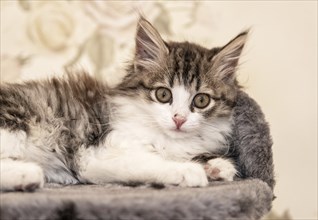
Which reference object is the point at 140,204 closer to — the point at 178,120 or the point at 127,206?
the point at 127,206

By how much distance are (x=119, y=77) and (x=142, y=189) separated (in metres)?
0.67

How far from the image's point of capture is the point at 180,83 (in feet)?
5.12

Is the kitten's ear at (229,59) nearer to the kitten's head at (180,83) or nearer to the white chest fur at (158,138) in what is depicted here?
the kitten's head at (180,83)

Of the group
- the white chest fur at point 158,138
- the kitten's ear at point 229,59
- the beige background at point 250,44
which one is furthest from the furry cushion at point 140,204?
the beige background at point 250,44

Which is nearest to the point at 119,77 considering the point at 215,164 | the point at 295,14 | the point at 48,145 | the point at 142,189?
the point at 48,145

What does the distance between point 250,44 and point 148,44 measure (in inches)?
33.3

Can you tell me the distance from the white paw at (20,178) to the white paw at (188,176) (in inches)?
14.7

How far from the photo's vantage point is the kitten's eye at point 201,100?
1.56m

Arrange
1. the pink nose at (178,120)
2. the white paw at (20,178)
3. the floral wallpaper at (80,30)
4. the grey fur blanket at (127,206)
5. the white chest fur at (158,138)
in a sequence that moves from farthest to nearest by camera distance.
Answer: the floral wallpaper at (80,30)
the white chest fur at (158,138)
the pink nose at (178,120)
the white paw at (20,178)
the grey fur blanket at (127,206)

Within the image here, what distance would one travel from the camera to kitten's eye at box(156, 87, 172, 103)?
61.4 inches

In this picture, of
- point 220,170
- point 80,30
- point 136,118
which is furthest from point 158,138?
point 80,30

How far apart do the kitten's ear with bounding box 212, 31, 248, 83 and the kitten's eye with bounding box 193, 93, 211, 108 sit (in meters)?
0.12

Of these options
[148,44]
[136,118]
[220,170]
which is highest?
[148,44]

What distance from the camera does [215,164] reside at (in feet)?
5.06
